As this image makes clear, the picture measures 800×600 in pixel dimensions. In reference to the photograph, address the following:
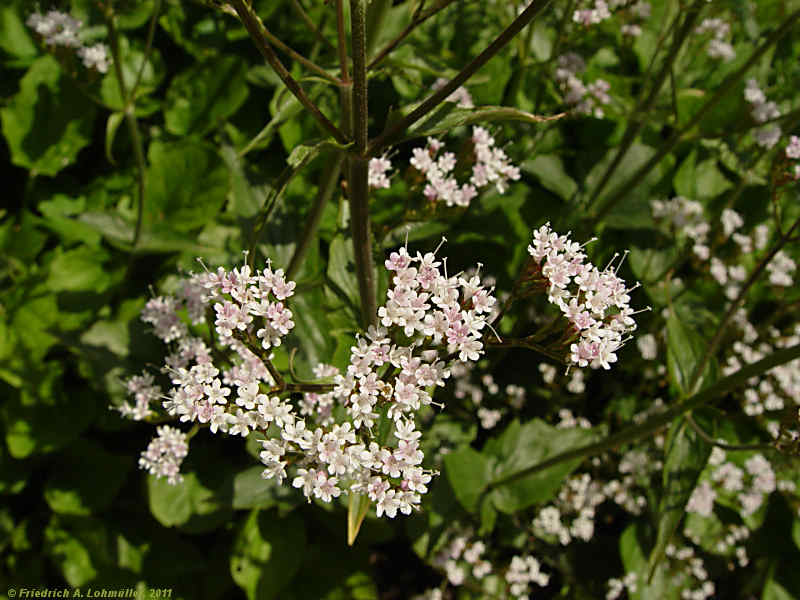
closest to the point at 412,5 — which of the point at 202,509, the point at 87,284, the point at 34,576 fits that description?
the point at 87,284

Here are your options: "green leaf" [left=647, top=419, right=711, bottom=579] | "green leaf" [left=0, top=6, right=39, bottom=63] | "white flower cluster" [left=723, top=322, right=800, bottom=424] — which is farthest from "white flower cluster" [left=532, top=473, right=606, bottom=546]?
"green leaf" [left=0, top=6, right=39, bottom=63]

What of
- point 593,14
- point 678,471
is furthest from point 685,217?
point 678,471

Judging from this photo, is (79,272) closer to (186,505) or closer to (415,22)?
(186,505)

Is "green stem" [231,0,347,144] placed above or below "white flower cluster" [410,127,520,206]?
below

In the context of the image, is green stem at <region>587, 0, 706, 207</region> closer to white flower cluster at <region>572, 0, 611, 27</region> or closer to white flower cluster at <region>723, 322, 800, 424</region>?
white flower cluster at <region>572, 0, 611, 27</region>

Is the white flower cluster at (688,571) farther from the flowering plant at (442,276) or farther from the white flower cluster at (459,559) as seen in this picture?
the white flower cluster at (459,559)

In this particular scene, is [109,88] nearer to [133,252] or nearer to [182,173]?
[182,173]
